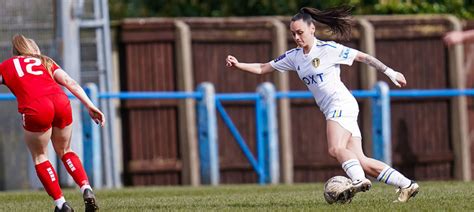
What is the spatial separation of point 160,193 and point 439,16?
820 cm

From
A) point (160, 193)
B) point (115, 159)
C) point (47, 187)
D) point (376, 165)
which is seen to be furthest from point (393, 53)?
point (47, 187)

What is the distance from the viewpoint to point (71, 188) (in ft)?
64.3

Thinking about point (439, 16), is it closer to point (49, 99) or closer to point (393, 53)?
point (393, 53)

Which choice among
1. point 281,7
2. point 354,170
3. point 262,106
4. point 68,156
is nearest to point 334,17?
point 354,170

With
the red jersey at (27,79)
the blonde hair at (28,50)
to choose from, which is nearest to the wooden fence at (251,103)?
the blonde hair at (28,50)

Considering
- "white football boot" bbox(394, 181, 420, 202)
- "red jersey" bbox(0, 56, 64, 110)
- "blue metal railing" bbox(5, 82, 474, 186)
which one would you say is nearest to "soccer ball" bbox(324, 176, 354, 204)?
"white football boot" bbox(394, 181, 420, 202)

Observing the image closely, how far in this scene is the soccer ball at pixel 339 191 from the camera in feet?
38.3

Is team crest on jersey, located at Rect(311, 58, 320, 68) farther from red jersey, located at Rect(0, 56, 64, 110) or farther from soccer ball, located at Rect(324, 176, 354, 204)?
red jersey, located at Rect(0, 56, 64, 110)

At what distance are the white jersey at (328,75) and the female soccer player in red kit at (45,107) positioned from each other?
79.7 inches

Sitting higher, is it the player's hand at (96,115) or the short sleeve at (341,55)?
the short sleeve at (341,55)

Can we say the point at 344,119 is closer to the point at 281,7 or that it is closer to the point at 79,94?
the point at 79,94

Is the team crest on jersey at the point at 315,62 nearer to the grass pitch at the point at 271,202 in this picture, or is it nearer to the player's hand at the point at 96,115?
the grass pitch at the point at 271,202

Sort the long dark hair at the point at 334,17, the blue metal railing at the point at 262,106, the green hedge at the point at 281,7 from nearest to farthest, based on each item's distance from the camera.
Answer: the long dark hair at the point at 334,17, the blue metal railing at the point at 262,106, the green hedge at the point at 281,7

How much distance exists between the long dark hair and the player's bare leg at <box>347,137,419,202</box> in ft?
3.25
